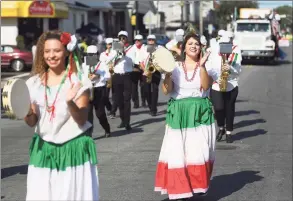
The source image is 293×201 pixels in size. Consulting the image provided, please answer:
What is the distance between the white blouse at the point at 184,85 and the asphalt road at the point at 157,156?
53.7 inches

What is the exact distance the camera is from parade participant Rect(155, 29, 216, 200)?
696 centimetres

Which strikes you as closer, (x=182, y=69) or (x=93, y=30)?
(x=182, y=69)

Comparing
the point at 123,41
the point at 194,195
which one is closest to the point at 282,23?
the point at 123,41

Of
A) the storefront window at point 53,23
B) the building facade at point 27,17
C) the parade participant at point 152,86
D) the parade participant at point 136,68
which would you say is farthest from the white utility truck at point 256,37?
the parade participant at point 152,86

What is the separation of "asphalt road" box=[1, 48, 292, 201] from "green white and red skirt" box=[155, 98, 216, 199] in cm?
A: 70

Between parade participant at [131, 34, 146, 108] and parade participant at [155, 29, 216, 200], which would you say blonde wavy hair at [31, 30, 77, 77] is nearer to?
parade participant at [155, 29, 216, 200]

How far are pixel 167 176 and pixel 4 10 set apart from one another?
30.9 metres

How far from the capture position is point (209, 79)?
6953 mm

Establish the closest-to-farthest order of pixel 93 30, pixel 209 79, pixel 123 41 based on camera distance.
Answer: pixel 209 79, pixel 123 41, pixel 93 30

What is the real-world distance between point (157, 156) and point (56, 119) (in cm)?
575

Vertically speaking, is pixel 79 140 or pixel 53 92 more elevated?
pixel 53 92

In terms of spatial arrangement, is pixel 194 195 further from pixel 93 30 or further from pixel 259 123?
pixel 93 30

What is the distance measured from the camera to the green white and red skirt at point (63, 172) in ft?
15.5

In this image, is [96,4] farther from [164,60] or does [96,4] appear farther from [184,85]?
[164,60]
